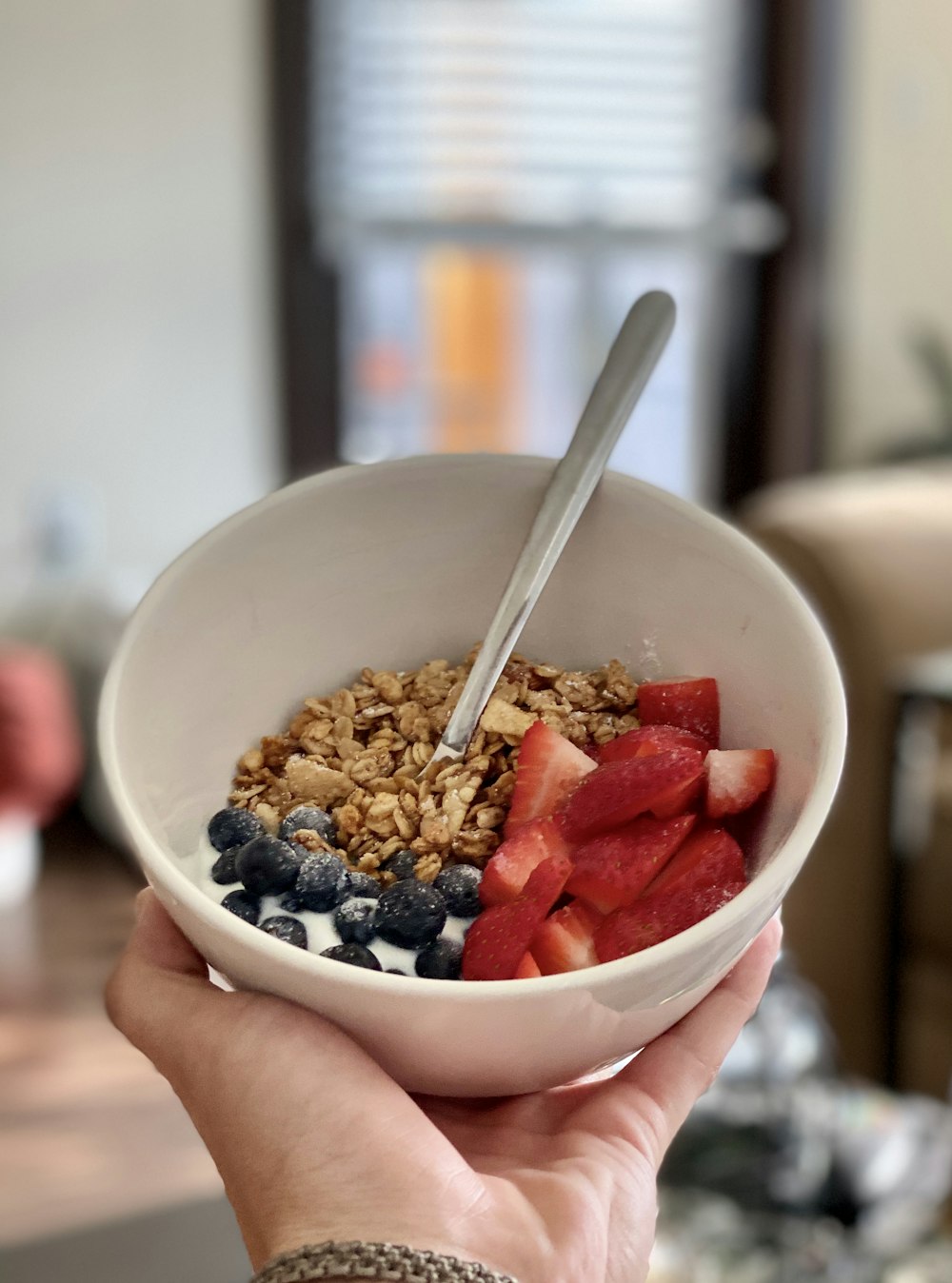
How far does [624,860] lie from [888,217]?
8.19ft

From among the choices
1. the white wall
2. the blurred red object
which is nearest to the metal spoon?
the blurred red object

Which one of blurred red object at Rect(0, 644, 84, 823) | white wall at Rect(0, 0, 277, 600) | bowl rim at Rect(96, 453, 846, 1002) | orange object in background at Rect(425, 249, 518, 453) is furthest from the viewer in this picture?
orange object in background at Rect(425, 249, 518, 453)

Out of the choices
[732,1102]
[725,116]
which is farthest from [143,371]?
[732,1102]

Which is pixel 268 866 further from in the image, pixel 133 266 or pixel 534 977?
pixel 133 266

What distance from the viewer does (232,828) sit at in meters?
0.49

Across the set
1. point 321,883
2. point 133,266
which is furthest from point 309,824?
point 133,266

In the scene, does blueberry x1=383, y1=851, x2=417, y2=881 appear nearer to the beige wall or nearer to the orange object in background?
the orange object in background

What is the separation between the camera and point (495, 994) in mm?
416

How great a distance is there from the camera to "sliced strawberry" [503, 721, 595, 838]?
49cm

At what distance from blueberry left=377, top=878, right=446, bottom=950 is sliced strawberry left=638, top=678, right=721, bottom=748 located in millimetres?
119

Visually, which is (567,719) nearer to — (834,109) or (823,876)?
(823,876)

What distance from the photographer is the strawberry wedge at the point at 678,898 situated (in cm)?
46

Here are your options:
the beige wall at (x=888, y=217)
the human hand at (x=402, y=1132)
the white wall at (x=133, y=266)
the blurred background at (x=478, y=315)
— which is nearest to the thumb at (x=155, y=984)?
the human hand at (x=402, y=1132)

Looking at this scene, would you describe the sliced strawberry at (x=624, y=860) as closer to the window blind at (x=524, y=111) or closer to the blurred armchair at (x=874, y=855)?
the blurred armchair at (x=874, y=855)
